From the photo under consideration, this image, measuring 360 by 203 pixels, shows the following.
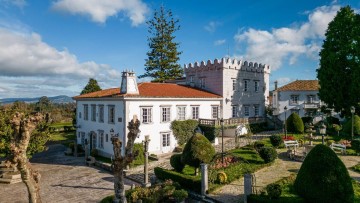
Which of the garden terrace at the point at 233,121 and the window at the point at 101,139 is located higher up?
the garden terrace at the point at 233,121

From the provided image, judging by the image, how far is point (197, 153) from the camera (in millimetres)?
18500

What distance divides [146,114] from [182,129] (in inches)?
198

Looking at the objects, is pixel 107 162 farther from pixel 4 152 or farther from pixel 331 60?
pixel 331 60

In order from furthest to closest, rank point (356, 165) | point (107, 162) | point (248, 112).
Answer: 1. point (248, 112)
2. point (107, 162)
3. point (356, 165)

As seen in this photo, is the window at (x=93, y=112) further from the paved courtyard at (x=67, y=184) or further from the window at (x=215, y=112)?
the window at (x=215, y=112)

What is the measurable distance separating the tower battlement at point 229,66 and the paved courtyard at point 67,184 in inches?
789

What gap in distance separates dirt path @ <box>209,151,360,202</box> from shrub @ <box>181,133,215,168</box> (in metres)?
2.38

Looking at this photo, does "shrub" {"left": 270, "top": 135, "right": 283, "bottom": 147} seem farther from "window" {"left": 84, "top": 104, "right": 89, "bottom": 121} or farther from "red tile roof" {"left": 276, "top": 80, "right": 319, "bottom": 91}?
"red tile roof" {"left": 276, "top": 80, "right": 319, "bottom": 91}

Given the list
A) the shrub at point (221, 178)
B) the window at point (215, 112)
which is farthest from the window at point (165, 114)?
the shrub at point (221, 178)

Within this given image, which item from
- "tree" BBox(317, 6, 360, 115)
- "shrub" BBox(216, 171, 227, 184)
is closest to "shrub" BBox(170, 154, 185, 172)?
"shrub" BBox(216, 171, 227, 184)

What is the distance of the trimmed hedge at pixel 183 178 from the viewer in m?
17.4

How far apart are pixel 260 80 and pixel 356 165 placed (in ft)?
75.8

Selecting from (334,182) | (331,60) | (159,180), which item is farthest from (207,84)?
(334,182)

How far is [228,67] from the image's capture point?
37.0 m
